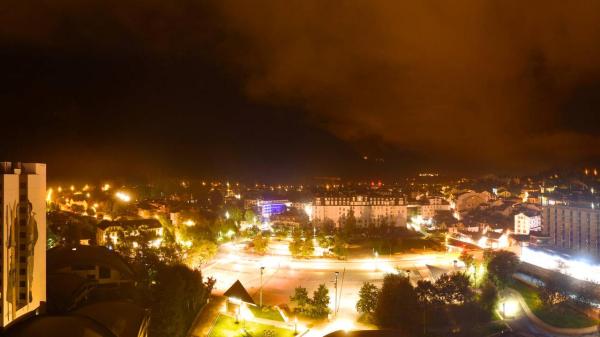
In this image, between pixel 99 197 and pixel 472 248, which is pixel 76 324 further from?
pixel 99 197

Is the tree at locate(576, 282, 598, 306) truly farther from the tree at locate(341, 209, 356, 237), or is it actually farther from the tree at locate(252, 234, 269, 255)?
Result: the tree at locate(252, 234, 269, 255)

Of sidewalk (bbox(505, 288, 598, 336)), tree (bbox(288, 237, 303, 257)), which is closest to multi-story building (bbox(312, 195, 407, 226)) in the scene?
tree (bbox(288, 237, 303, 257))

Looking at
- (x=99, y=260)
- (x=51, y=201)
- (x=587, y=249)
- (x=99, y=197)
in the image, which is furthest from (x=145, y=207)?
(x=587, y=249)

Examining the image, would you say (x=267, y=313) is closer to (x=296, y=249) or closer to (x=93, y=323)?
(x=93, y=323)

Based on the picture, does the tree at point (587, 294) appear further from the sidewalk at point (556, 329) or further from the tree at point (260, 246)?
the tree at point (260, 246)

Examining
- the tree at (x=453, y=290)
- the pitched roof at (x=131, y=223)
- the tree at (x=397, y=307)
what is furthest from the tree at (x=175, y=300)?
the pitched roof at (x=131, y=223)
